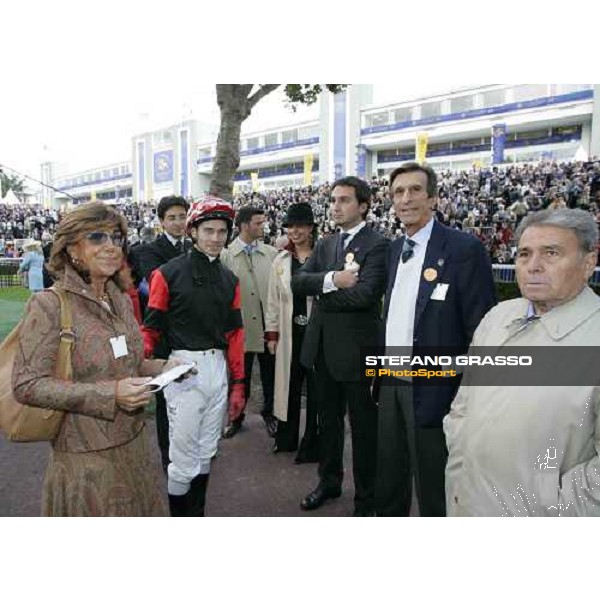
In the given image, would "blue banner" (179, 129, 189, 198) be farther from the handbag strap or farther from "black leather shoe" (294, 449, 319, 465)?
the handbag strap

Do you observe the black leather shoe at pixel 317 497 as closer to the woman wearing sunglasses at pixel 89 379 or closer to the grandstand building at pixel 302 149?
the woman wearing sunglasses at pixel 89 379

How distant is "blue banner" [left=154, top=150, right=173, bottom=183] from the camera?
3.83 metres

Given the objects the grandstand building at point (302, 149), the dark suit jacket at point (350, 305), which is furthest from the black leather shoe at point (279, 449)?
the grandstand building at point (302, 149)

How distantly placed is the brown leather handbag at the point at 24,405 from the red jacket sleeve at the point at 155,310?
2.75 feet

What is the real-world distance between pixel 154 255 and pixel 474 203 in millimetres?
10217

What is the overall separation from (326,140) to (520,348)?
2441 mm

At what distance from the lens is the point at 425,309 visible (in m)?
2.12

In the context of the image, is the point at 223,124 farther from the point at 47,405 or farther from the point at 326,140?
the point at 47,405

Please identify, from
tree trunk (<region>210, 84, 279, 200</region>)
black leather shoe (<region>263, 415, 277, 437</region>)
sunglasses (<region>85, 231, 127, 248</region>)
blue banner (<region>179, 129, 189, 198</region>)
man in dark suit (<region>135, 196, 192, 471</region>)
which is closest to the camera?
sunglasses (<region>85, 231, 127, 248</region>)

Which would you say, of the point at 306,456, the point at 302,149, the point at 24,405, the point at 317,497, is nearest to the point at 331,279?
the point at 317,497

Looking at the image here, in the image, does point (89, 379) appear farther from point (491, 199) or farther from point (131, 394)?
point (491, 199)

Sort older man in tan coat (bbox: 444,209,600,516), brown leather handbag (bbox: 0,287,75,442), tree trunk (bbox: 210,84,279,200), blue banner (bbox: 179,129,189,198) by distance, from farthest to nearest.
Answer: tree trunk (bbox: 210,84,279,200)
blue banner (bbox: 179,129,189,198)
brown leather handbag (bbox: 0,287,75,442)
older man in tan coat (bbox: 444,209,600,516)

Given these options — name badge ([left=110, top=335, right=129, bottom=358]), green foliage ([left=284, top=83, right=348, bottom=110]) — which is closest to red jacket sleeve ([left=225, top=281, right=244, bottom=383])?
name badge ([left=110, top=335, right=129, bottom=358])

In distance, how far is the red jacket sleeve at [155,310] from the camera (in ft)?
8.05
